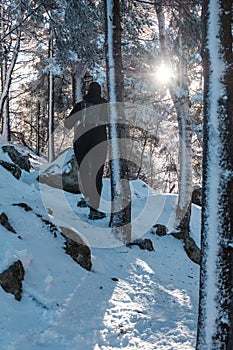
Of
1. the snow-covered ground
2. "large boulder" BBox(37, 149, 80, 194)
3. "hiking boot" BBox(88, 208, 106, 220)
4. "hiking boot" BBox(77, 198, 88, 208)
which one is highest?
"large boulder" BBox(37, 149, 80, 194)

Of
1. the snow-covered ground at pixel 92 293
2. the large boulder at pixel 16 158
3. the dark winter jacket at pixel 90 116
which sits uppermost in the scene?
the dark winter jacket at pixel 90 116

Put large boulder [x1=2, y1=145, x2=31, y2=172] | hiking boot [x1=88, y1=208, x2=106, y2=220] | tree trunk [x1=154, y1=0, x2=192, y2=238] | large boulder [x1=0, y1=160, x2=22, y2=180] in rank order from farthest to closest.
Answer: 1. large boulder [x1=2, y1=145, x2=31, y2=172]
2. large boulder [x1=0, y1=160, x2=22, y2=180]
3. tree trunk [x1=154, y1=0, x2=192, y2=238]
4. hiking boot [x1=88, y1=208, x2=106, y2=220]

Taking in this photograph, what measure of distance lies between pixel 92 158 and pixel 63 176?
8.31 feet

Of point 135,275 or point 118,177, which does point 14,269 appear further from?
point 118,177

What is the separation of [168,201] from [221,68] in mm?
6590

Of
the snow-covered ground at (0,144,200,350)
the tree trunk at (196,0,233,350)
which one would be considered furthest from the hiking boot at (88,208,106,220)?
the tree trunk at (196,0,233,350)

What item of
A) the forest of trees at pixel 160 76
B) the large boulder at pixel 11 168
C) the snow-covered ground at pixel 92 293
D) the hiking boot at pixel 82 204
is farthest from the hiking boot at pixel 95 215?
the large boulder at pixel 11 168

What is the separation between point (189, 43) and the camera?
720 centimetres

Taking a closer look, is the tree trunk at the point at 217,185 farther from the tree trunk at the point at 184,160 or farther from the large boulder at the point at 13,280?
the tree trunk at the point at 184,160

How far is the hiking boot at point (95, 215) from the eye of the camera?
6.85 meters

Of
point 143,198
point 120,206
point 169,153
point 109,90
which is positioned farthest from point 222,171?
point 169,153

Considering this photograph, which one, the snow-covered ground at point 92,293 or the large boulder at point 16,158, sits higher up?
the large boulder at point 16,158

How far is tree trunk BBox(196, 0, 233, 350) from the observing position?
2.76m

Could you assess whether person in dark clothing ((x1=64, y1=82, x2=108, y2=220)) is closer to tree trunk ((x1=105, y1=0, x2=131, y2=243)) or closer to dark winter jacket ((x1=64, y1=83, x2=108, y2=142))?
dark winter jacket ((x1=64, y1=83, x2=108, y2=142))
